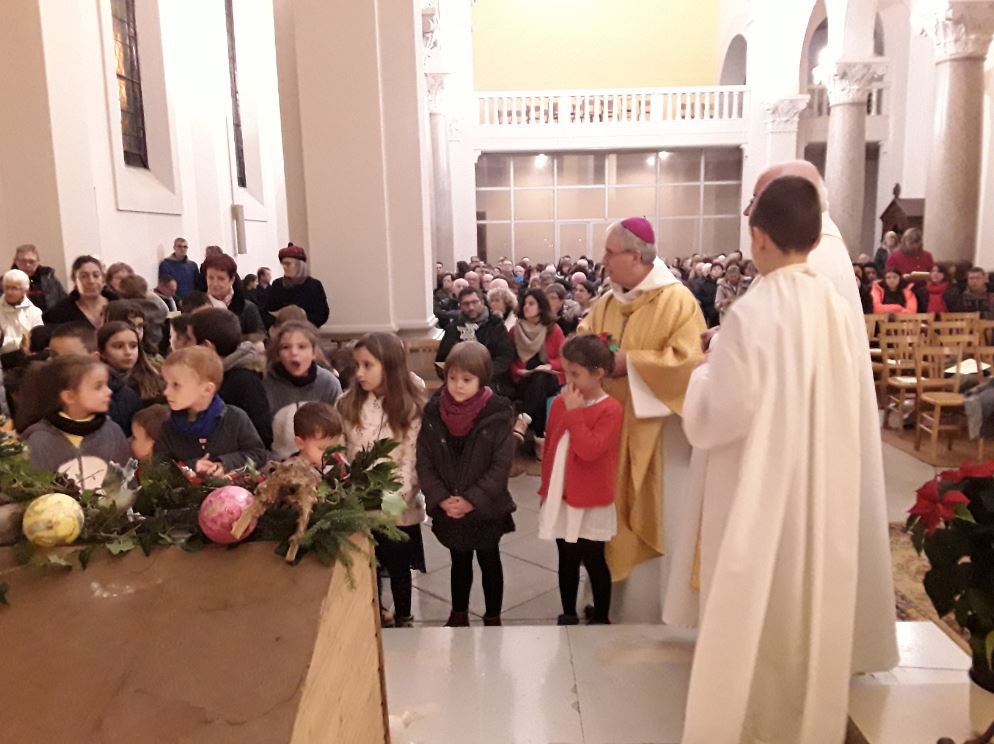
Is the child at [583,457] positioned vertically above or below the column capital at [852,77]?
below

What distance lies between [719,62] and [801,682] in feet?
82.2

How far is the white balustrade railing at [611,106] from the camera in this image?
70.8 feet

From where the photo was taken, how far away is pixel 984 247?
44.2 feet

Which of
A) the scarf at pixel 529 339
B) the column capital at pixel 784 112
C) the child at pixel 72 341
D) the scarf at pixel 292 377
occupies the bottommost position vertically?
the scarf at pixel 529 339

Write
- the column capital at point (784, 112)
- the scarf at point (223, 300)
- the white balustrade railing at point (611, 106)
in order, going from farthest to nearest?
1. the white balustrade railing at point (611, 106)
2. the column capital at point (784, 112)
3. the scarf at point (223, 300)

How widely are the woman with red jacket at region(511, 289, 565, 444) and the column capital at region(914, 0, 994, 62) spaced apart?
24.7 feet

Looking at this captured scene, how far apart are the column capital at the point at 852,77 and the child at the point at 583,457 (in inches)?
502

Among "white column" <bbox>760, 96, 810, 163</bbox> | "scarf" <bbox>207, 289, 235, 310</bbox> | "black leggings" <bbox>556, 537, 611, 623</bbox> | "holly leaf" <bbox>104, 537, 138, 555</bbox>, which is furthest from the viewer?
"white column" <bbox>760, 96, 810, 163</bbox>

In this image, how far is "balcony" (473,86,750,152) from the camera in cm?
2161

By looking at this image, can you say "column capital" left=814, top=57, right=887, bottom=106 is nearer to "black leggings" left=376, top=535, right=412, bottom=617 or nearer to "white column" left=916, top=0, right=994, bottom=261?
"white column" left=916, top=0, right=994, bottom=261

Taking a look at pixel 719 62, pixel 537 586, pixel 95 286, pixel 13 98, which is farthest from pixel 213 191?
pixel 719 62

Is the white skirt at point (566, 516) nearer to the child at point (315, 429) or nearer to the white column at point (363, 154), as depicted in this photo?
the child at point (315, 429)

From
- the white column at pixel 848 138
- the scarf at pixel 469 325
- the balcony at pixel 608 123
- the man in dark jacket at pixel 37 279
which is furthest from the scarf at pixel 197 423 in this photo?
the balcony at pixel 608 123

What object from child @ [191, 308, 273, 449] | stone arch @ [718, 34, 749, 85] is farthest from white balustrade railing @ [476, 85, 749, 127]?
child @ [191, 308, 273, 449]
